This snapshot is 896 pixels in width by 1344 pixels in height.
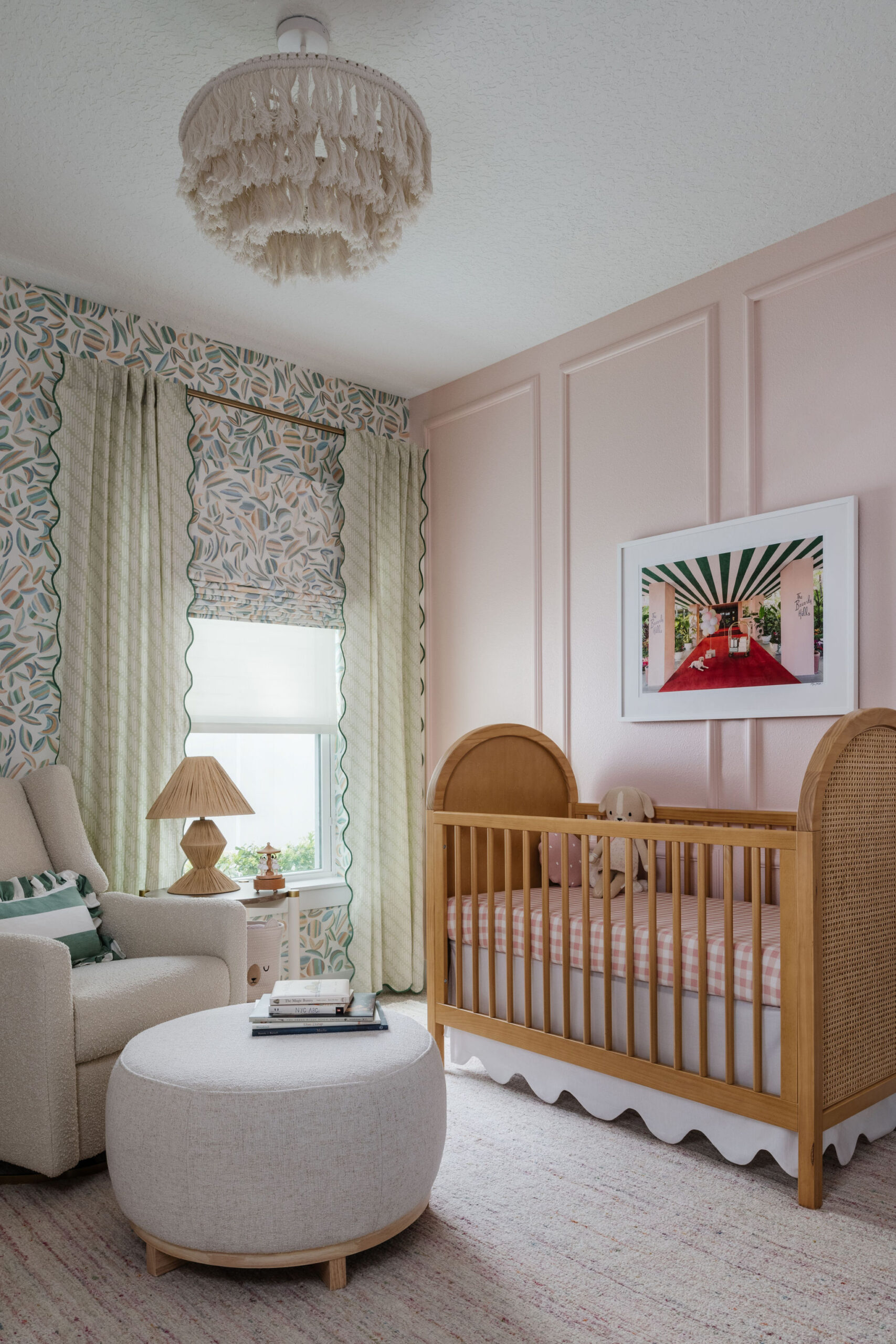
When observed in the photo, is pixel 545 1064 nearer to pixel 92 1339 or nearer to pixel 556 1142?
pixel 556 1142

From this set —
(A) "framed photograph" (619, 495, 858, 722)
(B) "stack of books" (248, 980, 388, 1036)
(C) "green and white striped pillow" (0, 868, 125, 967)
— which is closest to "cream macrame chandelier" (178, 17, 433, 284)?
(A) "framed photograph" (619, 495, 858, 722)

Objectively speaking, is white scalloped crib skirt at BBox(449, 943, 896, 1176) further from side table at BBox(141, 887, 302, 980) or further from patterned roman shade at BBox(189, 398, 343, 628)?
patterned roman shade at BBox(189, 398, 343, 628)

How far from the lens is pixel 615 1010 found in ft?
8.09

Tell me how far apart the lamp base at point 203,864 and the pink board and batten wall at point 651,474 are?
1207mm

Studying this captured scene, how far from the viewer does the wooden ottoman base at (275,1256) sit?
5.32ft

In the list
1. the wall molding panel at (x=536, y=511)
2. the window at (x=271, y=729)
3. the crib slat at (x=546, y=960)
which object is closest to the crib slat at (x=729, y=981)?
the crib slat at (x=546, y=960)

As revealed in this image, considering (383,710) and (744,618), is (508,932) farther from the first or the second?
(383,710)

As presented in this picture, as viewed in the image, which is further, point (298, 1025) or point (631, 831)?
point (631, 831)

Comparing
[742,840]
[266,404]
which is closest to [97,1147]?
[742,840]

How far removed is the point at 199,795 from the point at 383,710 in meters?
1.09

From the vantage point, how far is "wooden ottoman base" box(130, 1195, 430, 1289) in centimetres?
162

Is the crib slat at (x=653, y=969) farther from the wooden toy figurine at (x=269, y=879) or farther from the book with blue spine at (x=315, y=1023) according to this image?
the wooden toy figurine at (x=269, y=879)

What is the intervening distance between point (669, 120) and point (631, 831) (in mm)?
1720

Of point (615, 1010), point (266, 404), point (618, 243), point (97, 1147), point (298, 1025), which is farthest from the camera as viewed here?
point (266, 404)
